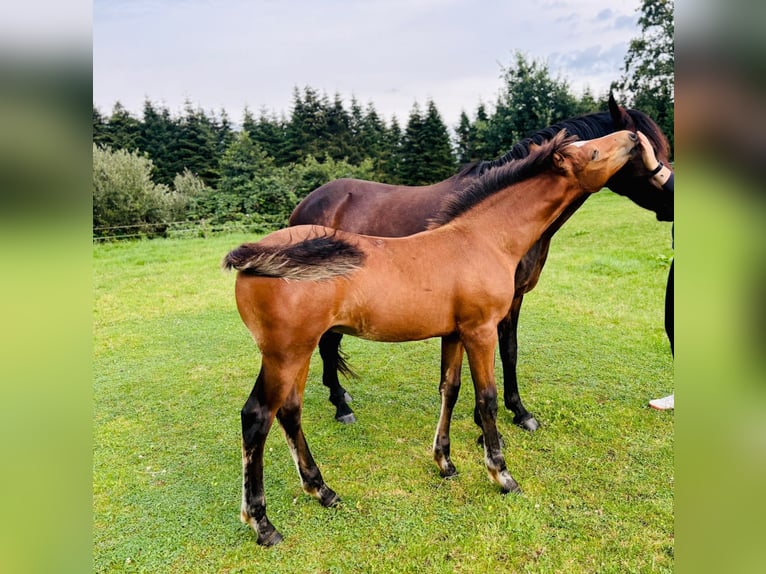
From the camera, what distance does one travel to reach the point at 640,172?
321cm

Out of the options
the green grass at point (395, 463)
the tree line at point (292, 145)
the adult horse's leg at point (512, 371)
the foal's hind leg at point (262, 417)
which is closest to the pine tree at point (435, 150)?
the tree line at point (292, 145)

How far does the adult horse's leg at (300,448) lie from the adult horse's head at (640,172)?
8.49 ft

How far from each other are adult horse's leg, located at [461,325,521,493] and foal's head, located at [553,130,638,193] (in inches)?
41.1

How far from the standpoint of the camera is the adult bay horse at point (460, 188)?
134 inches

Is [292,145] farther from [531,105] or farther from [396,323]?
[396,323]

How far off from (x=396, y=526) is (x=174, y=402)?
9.33 feet

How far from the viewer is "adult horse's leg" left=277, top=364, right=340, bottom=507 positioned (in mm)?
2734

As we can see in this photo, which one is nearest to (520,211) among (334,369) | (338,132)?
(334,369)

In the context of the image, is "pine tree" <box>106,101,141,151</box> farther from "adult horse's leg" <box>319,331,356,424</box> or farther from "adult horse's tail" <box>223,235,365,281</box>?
"adult horse's tail" <box>223,235,365,281</box>

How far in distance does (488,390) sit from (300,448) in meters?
1.22
